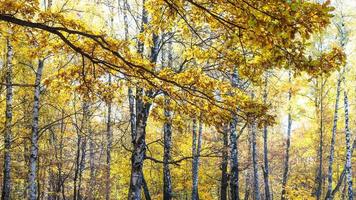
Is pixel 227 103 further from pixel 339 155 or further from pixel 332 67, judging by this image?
pixel 339 155

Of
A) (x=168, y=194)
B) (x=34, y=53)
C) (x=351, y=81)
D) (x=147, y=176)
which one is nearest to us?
(x=34, y=53)

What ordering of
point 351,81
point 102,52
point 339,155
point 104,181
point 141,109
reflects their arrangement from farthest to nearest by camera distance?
point 339,155 < point 351,81 < point 104,181 < point 141,109 < point 102,52

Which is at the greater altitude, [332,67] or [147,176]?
[332,67]

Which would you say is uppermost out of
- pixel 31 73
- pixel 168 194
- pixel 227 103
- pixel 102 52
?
pixel 31 73

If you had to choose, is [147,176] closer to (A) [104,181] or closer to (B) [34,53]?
(A) [104,181]

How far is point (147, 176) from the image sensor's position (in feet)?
65.5

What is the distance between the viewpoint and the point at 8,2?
3.98m

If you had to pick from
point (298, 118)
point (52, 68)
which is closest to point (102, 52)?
point (52, 68)

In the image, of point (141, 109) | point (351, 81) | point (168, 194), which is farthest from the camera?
point (351, 81)

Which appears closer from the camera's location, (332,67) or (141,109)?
(332,67)

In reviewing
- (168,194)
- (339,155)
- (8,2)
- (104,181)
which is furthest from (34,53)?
(339,155)

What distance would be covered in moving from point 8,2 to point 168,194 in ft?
30.8

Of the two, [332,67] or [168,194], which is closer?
[332,67]

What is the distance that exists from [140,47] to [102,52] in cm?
384
